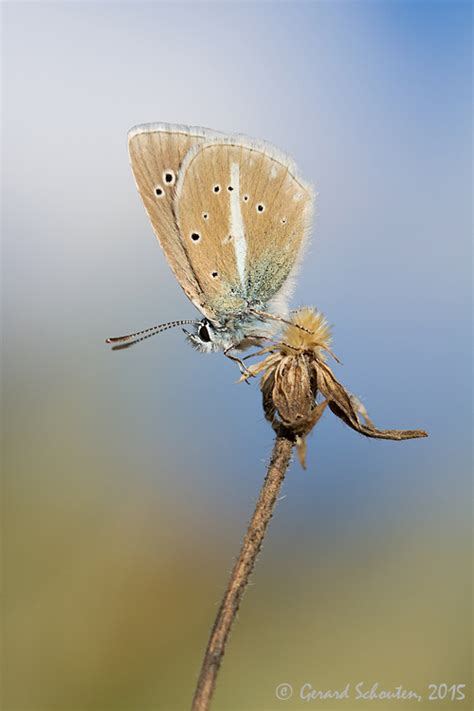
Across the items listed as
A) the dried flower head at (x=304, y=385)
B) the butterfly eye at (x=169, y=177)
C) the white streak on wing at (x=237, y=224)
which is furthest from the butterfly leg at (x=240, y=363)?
the butterfly eye at (x=169, y=177)

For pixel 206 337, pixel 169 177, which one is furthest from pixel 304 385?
pixel 169 177

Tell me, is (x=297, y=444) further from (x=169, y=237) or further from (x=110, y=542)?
(x=110, y=542)

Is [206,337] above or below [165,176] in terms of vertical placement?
below

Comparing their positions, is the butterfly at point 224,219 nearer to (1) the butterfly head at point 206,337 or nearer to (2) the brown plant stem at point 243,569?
(1) the butterfly head at point 206,337

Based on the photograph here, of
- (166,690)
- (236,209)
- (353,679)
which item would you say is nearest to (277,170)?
(236,209)

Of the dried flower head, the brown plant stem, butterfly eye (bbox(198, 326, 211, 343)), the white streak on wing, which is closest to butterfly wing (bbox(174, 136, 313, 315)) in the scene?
the white streak on wing

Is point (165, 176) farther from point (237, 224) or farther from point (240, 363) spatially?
point (240, 363)
